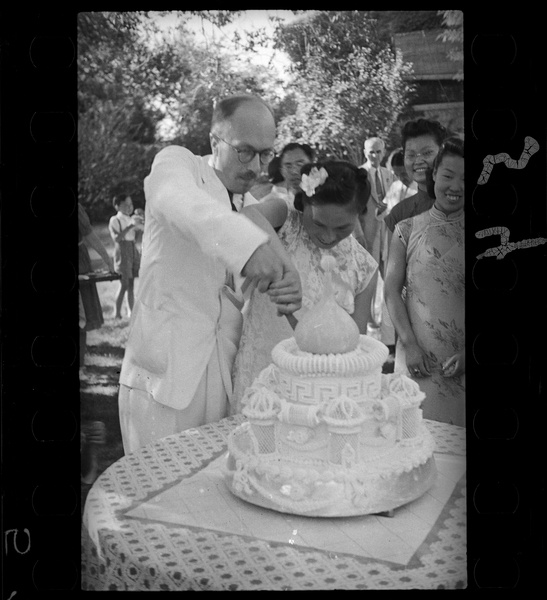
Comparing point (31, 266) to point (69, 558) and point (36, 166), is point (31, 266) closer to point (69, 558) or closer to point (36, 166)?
point (36, 166)

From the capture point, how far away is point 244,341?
2020 mm

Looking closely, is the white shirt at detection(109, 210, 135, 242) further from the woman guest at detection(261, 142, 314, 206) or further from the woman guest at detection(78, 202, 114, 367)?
the woman guest at detection(261, 142, 314, 206)

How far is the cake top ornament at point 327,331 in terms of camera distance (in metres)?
1.70

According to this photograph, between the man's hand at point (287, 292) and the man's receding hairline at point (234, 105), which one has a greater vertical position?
the man's receding hairline at point (234, 105)

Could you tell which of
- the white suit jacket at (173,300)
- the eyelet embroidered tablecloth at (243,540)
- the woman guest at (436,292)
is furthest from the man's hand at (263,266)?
the eyelet embroidered tablecloth at (243,540)

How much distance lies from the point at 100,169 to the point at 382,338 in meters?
0.93

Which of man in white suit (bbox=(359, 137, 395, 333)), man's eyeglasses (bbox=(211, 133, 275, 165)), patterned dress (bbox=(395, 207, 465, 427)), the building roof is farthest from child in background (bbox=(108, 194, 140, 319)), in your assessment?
the building roof

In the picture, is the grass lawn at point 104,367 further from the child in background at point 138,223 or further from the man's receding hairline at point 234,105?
the man's receding hairline at point 234,105

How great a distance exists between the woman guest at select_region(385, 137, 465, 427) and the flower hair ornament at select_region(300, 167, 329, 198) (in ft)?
0.89

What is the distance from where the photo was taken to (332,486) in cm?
163

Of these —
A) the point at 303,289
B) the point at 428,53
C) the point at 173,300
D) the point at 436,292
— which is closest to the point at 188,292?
the point at 173,300

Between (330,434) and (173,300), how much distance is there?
0.61 metres
